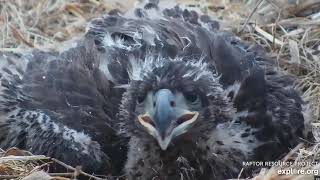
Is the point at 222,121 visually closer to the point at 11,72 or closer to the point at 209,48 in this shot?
the point at 209,48

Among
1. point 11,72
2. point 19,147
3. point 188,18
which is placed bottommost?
point 19,147

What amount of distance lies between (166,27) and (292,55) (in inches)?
54.4

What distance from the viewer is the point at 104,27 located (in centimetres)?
563

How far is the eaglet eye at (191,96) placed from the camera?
14.5 ft

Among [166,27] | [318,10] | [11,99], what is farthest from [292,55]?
[11,99]

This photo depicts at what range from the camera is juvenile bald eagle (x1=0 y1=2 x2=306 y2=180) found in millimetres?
4496

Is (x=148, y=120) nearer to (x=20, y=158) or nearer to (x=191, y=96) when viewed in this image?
(x=191, y=96)

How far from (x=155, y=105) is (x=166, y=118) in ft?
0.38

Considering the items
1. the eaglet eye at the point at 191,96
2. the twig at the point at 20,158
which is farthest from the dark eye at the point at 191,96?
the twig at the point at 20,158

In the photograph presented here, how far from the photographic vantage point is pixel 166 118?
13.8 feet

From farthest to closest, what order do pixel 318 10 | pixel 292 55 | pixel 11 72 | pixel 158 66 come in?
pixel 318 10, pixel 292 55, pixel 11 72, pixel 158 66

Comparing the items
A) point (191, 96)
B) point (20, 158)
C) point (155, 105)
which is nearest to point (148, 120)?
point (155, 105)

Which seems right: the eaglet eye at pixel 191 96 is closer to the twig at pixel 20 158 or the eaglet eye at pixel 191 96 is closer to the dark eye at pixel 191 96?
the dark eye at pixel 191 96

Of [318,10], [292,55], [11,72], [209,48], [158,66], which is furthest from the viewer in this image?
[318,10]
